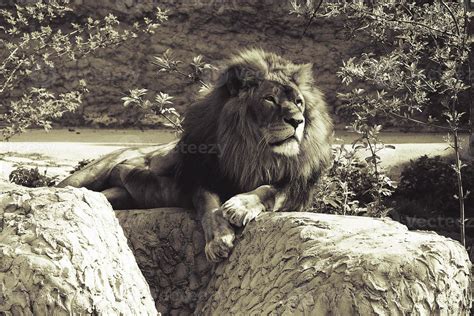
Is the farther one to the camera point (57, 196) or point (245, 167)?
point (245, 167)

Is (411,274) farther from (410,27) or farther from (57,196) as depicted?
(410,27)

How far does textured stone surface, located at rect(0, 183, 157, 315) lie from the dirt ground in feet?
21.3

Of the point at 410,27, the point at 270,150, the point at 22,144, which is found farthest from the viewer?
the point at 22,144

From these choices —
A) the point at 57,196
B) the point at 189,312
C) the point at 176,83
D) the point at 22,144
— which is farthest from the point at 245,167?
the point at 176,83

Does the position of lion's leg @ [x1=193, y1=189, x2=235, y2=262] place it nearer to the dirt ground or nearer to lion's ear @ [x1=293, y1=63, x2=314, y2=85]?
lion's ear @ [x1=293, y1=63, x2=314, y2=85]

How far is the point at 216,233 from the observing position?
5.52 m

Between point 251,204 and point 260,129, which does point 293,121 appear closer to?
point 260,129

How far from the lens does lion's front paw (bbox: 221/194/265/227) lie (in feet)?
18.1

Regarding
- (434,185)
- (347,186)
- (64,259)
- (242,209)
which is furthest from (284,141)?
(434,185)

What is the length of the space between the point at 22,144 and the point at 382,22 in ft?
25.1

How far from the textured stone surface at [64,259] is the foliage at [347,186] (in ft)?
10.5

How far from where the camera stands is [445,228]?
33.8 ft

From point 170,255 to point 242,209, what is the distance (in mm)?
654

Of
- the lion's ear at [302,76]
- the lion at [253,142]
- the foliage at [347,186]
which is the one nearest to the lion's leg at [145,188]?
the lion at [253,142]
